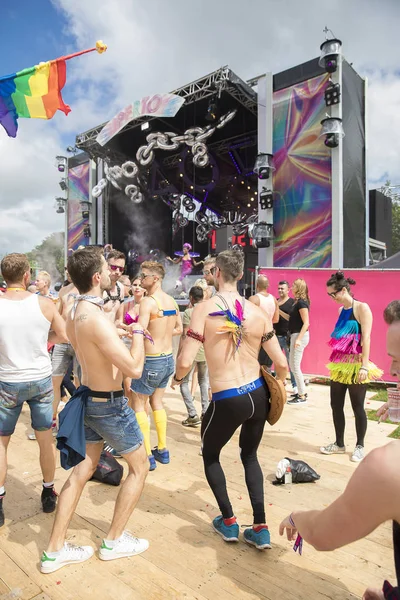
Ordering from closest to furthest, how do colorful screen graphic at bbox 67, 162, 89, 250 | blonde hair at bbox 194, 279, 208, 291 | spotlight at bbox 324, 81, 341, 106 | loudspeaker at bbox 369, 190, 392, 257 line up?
blonde hair at bbox 194, 279, 208, 291
spotlight at bbox 324, 81, 341, 106
loudspeaker at bbox 369, 190, 392, 257
colorful screen graphic at bbox 67, 162, 89, 250

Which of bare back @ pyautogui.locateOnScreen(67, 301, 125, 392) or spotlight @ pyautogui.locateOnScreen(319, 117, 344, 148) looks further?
spotlight @ pyautogui.locateOnScreen(319, 117, 344, 148)

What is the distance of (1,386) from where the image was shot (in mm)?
2775

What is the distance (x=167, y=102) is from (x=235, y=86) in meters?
2.56

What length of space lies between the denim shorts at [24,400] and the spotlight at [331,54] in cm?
1211

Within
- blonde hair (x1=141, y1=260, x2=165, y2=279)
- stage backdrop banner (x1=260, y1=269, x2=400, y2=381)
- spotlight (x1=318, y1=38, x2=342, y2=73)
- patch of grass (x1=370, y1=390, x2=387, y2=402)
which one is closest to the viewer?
blonde hair (x1=141, y1=260, x2=165, y2=279)

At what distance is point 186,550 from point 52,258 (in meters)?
44.1

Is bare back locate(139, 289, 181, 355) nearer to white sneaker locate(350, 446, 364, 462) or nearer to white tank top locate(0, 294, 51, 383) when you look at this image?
white tank top locate(0, 294, 51, 383)

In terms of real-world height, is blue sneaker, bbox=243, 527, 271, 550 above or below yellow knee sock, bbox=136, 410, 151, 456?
below

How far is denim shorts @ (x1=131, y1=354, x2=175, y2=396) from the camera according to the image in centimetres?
376

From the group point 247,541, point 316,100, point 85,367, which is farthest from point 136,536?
point 316,100

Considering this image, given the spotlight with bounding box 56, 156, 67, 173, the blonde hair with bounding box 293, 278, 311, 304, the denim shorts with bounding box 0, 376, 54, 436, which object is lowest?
the denim shorts with bounding box 0, 376, 54, 436

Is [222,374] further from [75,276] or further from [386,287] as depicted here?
[386,287]

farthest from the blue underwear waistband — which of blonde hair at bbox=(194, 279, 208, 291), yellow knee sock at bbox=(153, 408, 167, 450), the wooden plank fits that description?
blonde hair at bbox=(194, 279, 208, 291)

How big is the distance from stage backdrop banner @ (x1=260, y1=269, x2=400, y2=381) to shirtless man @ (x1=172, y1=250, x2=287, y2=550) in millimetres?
5020
